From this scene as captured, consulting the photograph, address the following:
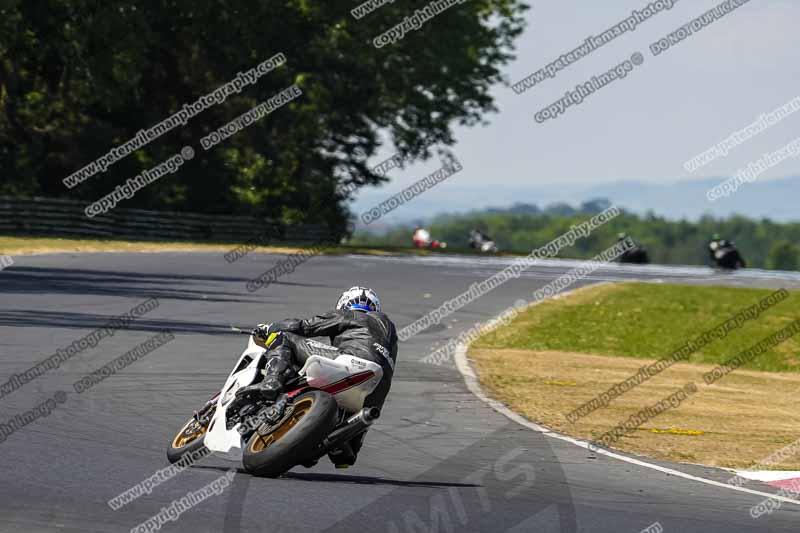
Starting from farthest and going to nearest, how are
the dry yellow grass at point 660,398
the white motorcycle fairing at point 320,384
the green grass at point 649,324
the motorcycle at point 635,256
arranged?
the motorcycle at point 635,256 → the green grass at point 649,324 → the dry yellow grass at point 660,398 → the white motorcycle fairing at point 320,384

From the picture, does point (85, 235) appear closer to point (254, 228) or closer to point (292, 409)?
point (254, 228)

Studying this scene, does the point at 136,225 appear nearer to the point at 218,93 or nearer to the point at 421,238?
the point at 218,93

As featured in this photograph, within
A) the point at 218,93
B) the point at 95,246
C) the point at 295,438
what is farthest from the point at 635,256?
the point at 295,438

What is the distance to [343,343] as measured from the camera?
10.1 metres

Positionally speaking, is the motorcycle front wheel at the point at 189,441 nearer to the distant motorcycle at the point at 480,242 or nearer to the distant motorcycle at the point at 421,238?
the distant motorcycle at the point at 480,242

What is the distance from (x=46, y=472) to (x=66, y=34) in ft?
131

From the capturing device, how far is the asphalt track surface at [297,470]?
27.2 ft

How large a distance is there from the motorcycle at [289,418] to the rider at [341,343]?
85 mm

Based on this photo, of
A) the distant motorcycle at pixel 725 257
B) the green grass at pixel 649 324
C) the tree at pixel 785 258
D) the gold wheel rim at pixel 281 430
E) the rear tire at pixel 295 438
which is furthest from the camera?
the tree at pixel 785 258

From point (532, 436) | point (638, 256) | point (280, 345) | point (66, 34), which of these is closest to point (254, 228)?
point (66, 34)

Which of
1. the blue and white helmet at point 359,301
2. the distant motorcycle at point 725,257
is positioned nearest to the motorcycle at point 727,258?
the distant motorcycle at point 725,257

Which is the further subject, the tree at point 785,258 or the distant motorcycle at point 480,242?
the tree at point 785,258

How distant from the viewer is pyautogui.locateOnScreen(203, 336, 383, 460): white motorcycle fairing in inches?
378

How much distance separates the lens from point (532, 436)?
13344mm
